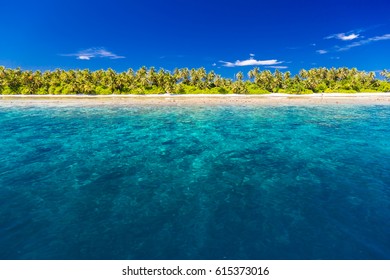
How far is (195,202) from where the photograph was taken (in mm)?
12531

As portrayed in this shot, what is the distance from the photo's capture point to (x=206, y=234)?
9.92 meters

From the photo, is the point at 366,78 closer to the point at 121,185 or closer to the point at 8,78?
the point at 121,185

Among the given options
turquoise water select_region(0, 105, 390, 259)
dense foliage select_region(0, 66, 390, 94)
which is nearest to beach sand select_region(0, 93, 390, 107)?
dense foliage select_region(0, 66, 390, 94)

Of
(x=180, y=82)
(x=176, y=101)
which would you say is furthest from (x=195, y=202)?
(x=180, y=82)

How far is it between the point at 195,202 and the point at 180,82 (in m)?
132

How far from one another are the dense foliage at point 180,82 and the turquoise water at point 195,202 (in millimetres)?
110867

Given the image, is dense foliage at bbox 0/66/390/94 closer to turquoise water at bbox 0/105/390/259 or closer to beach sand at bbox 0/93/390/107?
beach sand at bbox 0/93/390/107

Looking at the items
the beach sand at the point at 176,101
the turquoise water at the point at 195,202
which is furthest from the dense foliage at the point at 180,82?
the turquoise water at the point at 195,202

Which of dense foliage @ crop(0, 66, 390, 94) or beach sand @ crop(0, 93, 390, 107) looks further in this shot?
dense foliage @ crop(0, 66, 390, 94)

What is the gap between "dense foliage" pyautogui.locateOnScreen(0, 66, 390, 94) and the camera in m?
124

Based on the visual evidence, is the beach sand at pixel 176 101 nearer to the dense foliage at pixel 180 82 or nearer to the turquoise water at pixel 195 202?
the dense foliage at pixel 180 82

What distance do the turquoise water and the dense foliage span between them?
364 ft

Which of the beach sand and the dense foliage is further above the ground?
the dense foliage
